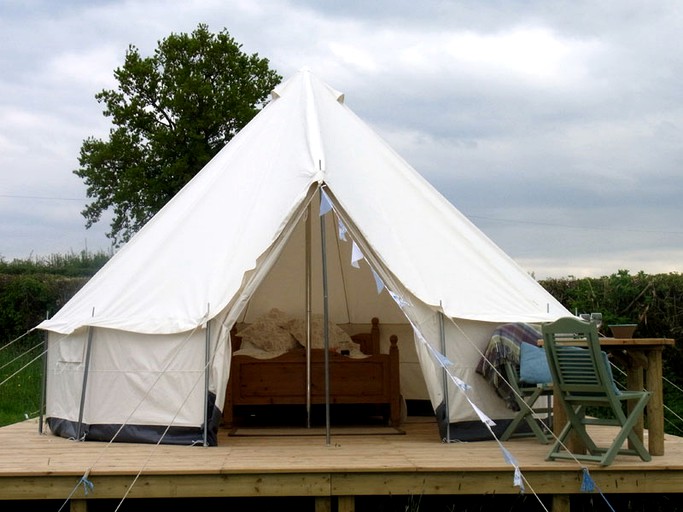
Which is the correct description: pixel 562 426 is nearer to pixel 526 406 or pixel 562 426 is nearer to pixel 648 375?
pixel 526 406

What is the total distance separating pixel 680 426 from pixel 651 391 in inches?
151

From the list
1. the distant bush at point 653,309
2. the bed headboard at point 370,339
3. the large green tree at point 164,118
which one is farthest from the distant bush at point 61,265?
the distant bush at point 653,309

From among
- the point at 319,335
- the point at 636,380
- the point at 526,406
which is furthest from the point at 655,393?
the point at 319,335

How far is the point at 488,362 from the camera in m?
6.44

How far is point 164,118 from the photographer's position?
18.9 m

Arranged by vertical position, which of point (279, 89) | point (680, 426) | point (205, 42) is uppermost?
point (205, 42)

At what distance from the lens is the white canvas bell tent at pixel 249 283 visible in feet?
21.5

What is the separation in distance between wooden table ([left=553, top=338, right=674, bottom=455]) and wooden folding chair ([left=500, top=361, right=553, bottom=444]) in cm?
36

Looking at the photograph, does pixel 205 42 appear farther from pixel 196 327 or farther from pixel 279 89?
pixel 196 327

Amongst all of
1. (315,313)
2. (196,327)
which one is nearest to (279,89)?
(315,313)

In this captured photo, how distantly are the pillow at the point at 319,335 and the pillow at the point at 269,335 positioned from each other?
0.22ft

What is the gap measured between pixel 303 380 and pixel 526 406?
206 centimetres

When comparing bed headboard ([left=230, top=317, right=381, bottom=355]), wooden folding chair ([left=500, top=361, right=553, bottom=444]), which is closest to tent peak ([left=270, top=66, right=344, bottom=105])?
bed headboard ([left=230, top=317, right=381, bottom=355])

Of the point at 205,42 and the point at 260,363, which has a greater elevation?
the point at 205,42
